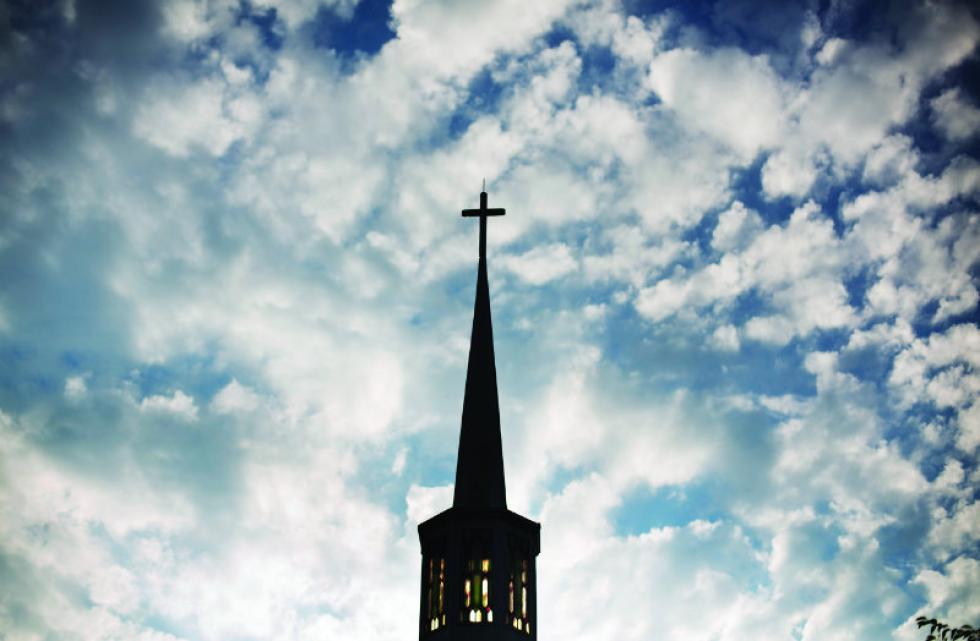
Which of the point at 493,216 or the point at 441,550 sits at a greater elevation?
the point at 493,216

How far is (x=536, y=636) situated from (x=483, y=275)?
733 inches

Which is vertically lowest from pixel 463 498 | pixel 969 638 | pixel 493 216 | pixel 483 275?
pixel 969 638

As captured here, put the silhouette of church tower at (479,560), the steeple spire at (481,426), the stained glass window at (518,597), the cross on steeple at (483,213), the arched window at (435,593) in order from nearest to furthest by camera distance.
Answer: the silhouette of church tower at (479,560), the stained glass window at (518,597), the arched window at (435,593), the steeple spire at (481,426), the cross on steeple at (483,213)

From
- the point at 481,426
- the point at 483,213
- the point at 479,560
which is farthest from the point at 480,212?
the point at 479,560

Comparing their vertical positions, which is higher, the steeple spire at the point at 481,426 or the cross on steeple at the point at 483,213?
the cross on steeple at the point at 483,213

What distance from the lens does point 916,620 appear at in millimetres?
19047

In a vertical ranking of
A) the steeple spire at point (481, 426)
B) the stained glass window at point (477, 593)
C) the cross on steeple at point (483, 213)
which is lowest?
the stained glass window at point (477, 593)

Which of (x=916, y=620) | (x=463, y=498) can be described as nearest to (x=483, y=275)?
(x=463, y=498)

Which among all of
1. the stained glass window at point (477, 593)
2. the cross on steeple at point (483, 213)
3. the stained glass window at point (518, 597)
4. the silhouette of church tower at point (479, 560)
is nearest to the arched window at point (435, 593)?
the silhouette of church tower at point (479, 560)

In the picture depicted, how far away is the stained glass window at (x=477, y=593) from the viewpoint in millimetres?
40281

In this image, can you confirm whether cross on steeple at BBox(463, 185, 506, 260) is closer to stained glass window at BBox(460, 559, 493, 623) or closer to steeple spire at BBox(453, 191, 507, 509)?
steeple spire at BBox(453, 191, 507, 509)

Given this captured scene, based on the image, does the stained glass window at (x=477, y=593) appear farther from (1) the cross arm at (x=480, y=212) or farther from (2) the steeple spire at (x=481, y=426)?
(1) the cross arm at (x=480, y=212)

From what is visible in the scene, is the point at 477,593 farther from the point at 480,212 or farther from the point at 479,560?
the point at 480,212

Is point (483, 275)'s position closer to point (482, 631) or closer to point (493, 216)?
point (493, 216)
